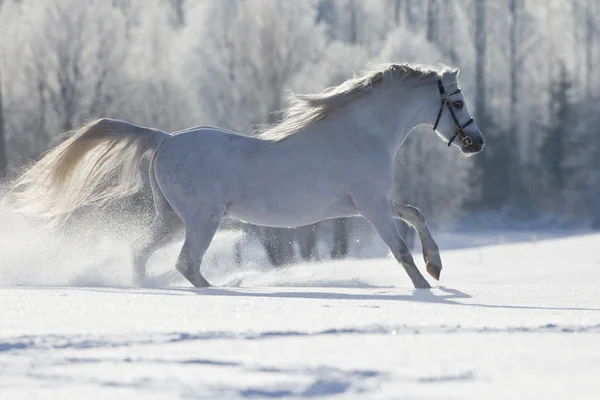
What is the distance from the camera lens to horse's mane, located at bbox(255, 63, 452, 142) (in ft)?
28.0

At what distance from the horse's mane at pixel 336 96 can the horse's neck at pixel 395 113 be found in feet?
0.30

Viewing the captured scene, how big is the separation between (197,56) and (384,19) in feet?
81.6

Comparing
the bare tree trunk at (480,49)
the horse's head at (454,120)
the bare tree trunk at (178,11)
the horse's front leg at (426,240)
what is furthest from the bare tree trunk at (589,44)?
the horse's front leg at (426,240)

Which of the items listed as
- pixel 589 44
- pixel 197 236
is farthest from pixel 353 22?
pixel 197 236

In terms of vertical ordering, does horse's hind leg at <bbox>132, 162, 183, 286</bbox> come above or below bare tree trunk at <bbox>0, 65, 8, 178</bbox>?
above

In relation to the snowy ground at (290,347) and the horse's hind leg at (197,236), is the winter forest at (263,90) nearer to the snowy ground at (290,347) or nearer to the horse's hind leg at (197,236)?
the horse's hind leg at (197,236)

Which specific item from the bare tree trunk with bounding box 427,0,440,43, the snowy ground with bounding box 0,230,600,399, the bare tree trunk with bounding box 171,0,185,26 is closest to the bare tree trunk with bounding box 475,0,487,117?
the bare tree trunk with bounding box 427,0,440,43

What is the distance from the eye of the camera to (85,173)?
28.2 feet

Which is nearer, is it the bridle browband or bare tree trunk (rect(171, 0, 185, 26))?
the bridle browband

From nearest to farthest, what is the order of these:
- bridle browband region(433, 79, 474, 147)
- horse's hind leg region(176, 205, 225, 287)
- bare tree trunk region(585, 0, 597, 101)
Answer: horse's hind leg region(176, 205, 225, 287)
bridle browband region(433, 79, 474, 147)
bare tree trunk region(585, 0, 597, 101)

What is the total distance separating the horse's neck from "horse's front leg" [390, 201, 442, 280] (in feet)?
1.45

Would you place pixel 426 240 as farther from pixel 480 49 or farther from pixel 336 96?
pixel 480 49

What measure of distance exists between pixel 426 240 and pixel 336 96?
4.16 ft

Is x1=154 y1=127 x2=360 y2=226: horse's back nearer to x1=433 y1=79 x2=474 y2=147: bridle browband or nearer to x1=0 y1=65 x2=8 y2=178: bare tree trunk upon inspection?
x1=433 y1=79 x2=474 y2=147: bridle browband
